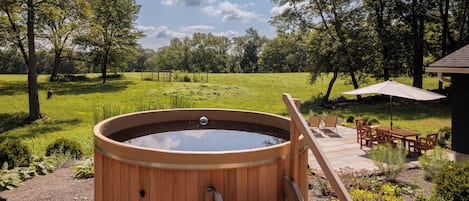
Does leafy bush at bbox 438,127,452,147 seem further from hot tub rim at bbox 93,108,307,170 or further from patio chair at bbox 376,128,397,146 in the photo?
hot tub rim at bbox 93,108,307,170

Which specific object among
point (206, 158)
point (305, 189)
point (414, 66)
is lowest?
point (305, 189)

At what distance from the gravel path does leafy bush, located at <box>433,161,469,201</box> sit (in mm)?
5195

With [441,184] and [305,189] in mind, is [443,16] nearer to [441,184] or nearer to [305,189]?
[441,184]

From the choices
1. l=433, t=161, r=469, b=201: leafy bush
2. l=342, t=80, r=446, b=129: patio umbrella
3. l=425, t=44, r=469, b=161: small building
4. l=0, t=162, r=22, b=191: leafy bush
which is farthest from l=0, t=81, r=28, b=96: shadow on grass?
l=433, t=161, r=469, b=201: leafy bush

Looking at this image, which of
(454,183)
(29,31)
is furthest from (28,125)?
(454,183)

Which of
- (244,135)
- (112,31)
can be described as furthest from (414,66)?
(112,31)

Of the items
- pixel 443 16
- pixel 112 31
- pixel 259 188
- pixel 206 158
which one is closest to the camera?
pixel 206 158

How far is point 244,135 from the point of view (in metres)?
4.15

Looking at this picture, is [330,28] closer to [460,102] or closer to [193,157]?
[460,102]

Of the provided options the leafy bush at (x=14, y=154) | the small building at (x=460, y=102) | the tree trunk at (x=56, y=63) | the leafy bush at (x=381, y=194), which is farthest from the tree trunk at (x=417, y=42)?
the tree trunk at (x=56, y=63)

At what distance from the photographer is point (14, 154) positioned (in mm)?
6859

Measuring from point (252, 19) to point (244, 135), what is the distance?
66.8m

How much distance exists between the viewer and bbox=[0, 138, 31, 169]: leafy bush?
22.1 ft

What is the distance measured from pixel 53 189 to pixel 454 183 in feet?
20.4
